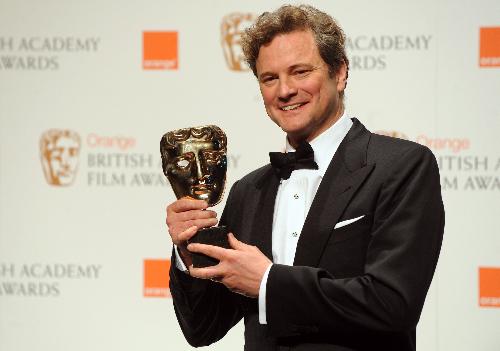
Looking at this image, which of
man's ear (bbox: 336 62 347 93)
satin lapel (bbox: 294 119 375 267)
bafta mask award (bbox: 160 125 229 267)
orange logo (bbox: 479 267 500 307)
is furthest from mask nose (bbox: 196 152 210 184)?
orange logo (bbox: 479 267 500 307)

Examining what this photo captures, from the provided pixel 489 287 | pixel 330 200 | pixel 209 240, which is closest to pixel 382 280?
pixel 330 200

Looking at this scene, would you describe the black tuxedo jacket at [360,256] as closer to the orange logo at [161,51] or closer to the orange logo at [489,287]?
the orange logo at [489,287]

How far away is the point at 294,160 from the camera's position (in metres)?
1.87

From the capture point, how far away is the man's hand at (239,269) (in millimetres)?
1645

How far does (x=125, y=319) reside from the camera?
3367mm

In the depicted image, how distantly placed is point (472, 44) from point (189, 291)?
Answer: 1767 millimetres

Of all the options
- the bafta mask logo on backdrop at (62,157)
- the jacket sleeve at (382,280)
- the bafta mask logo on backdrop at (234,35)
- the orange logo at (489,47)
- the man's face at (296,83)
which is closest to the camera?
the jacket sleeve at (382,280)

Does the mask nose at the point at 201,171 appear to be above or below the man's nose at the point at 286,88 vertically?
A: below

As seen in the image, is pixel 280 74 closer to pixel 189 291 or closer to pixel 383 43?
pixel 189 291

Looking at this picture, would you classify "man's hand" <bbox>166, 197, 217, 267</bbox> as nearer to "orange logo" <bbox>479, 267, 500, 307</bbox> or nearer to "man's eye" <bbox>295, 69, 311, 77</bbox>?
"man's eye" <bbox>295, 69, 311, 77</bbox>

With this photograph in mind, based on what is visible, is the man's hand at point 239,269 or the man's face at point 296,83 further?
the man's face at point 296,83

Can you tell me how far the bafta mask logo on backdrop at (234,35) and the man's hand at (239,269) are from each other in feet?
5.64

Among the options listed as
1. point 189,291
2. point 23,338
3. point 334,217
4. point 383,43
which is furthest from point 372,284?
point 23,338

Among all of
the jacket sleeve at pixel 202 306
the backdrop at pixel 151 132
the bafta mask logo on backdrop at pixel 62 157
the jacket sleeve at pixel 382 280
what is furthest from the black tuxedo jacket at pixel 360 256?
the bafta mask logo on backdrop at pixel 62 157
